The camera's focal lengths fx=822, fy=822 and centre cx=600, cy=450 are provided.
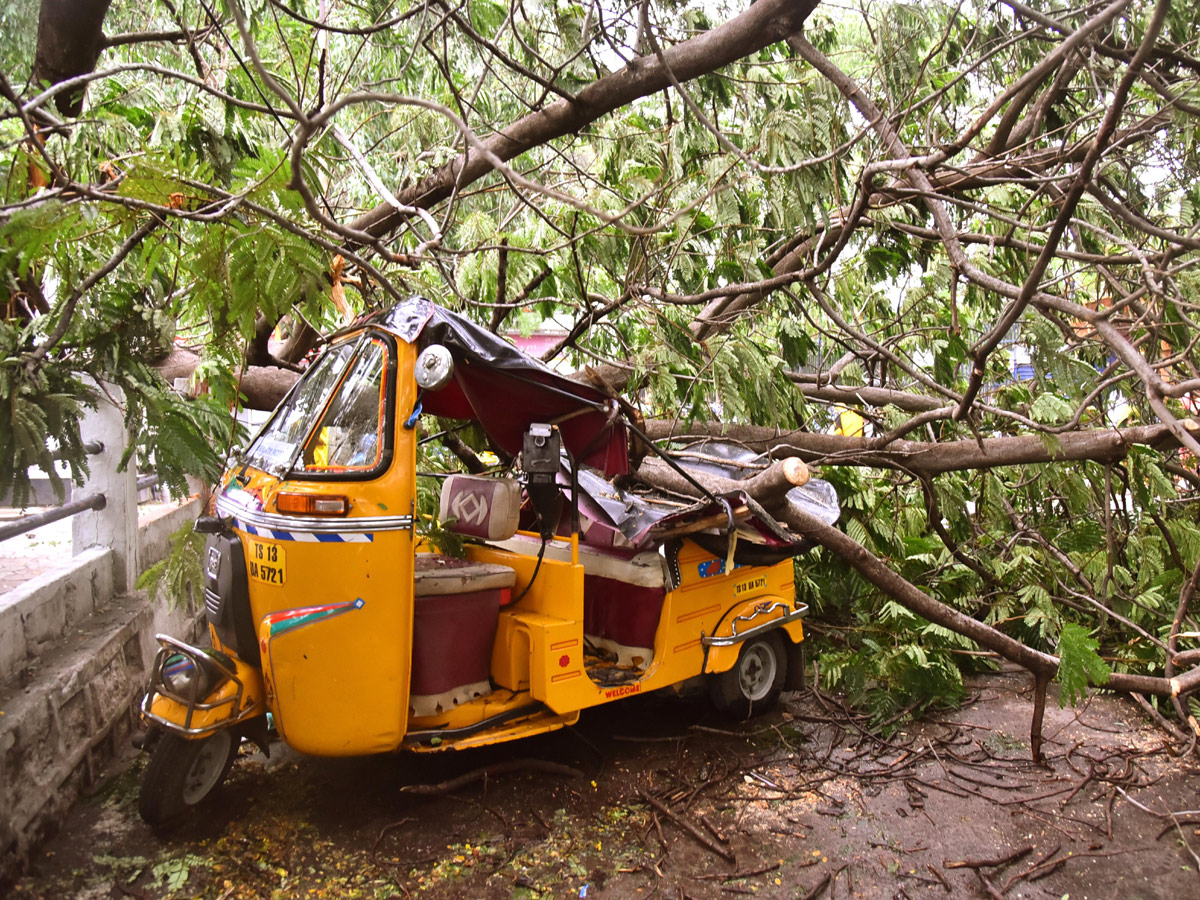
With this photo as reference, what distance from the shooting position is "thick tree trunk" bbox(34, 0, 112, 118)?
323 cm

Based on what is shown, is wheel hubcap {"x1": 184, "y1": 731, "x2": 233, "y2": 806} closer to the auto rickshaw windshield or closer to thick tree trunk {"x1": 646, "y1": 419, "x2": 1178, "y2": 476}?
the auto rickshaw windshield

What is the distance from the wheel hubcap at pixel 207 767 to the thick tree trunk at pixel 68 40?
2.79 meters

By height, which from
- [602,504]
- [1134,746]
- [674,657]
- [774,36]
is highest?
[774,36]

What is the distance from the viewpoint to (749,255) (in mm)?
5062

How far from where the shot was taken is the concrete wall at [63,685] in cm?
328

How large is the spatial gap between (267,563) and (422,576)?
71cm

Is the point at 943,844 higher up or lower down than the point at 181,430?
lower down

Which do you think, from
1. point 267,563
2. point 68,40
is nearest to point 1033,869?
point 267,563

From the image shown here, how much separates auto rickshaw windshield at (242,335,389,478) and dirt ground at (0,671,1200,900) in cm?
163

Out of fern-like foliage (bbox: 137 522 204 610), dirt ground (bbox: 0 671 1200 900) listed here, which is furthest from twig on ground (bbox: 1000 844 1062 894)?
fern-like foliage (bbox: 137 522 204 610)

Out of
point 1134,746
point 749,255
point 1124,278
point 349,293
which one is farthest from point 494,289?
point 1134,746

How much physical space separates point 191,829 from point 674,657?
2499 mm

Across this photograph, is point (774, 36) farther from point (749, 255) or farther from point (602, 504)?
point (602, 504)

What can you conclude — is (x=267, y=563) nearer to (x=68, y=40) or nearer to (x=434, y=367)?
(x=434, y=367)
